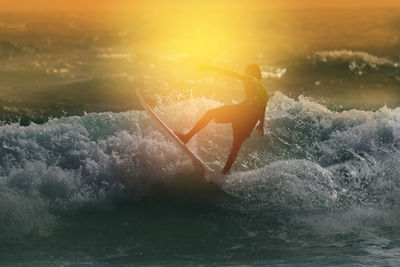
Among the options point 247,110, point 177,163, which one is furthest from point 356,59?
point 247,110

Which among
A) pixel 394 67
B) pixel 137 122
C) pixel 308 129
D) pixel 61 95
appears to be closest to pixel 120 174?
pixel 137 122

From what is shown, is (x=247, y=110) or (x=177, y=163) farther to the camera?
(x=177, y=163)

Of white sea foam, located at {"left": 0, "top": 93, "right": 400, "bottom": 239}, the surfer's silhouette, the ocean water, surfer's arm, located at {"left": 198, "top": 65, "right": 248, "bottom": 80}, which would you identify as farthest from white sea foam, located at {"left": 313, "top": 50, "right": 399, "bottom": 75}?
surfer's arm, located at {"left": 198, "top": 65, "right": 248, "bottom": 80}

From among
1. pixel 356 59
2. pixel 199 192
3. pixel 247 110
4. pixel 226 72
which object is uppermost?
pixel 226 72

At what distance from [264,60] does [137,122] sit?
30635mm

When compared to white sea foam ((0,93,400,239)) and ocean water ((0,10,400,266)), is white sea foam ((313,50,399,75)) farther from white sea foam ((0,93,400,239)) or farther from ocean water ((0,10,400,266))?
ocean water ((0,10,400,266))

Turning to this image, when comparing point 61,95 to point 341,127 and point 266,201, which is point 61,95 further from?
point 266,201

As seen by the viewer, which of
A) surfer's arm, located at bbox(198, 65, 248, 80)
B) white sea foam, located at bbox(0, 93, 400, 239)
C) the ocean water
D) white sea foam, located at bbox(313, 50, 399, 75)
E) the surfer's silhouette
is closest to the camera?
surfer's arm, located at bbox(198, 65, 248, 80)

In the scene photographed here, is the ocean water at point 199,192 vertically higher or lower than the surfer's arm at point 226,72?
lower

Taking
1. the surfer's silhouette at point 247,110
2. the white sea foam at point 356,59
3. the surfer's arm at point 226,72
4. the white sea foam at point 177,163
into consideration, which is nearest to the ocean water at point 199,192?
the white sea foam at point 177,163

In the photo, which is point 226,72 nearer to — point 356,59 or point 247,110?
point 247,110

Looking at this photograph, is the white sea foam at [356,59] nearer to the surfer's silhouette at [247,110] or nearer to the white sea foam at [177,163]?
the white sea foam at [177,163]

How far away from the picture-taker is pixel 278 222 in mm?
10180

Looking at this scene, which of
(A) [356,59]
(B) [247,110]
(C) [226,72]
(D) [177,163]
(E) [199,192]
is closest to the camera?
(C) [226,72]
